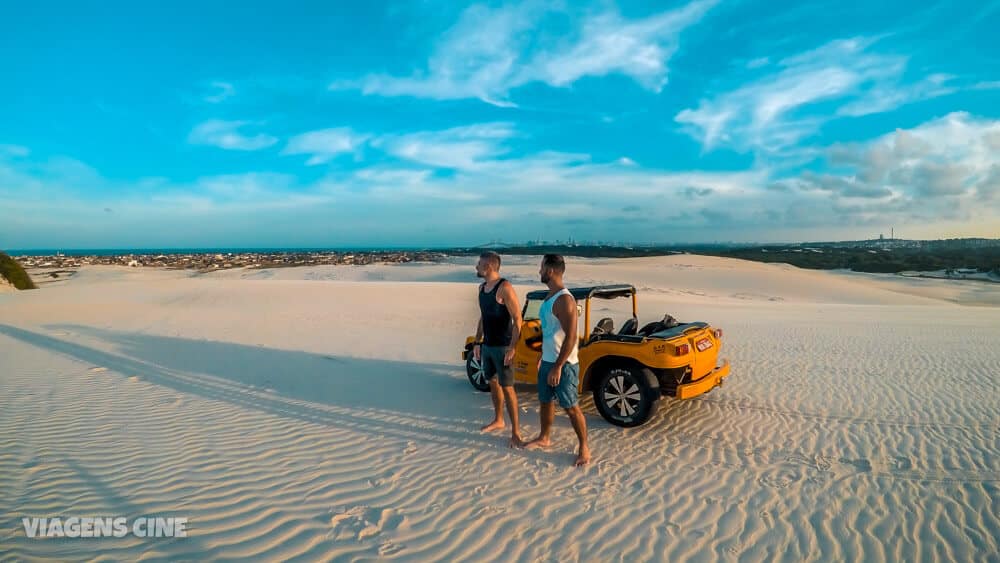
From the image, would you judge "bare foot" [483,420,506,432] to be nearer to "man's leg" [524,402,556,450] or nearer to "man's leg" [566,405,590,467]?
"man's leg" [524,402,556,450]

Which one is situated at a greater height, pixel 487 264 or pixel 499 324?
pixel 487 264

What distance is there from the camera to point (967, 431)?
5957 millimetres

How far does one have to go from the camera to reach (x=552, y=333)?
191 inches

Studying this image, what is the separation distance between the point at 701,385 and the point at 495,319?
2754 mm

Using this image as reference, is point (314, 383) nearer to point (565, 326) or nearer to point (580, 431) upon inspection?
point (580, 431)

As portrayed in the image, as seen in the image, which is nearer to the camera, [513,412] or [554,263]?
[554,263]

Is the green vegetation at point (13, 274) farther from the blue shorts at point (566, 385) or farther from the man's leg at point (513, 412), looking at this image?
the blue shorts at point (566, 385)

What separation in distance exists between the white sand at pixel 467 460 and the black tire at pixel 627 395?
0.20m

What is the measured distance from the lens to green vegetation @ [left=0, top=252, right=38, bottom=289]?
28922 millimetres

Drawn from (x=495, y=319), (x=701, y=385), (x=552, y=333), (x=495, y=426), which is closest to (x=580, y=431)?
(x=552, y=333)

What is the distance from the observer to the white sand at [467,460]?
3740mm

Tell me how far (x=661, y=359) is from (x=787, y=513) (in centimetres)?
199

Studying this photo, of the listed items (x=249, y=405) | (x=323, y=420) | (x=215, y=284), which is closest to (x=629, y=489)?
(x=323, y=420)

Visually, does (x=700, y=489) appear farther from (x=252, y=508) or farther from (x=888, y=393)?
(x=888, y=393)
